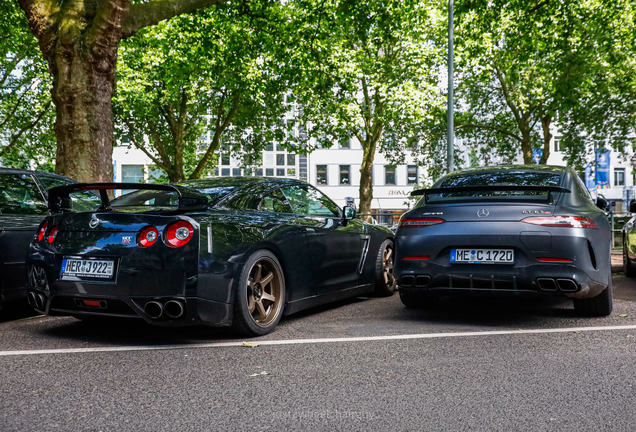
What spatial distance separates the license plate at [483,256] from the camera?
222 inches

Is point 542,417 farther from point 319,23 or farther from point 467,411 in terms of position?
point 319,23

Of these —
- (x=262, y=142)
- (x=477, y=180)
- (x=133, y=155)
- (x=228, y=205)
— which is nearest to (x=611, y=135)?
(x=262, y=142)

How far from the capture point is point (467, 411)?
3.33 meters

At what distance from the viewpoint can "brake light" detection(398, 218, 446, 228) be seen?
5902 mm

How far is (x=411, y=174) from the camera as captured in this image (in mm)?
59500

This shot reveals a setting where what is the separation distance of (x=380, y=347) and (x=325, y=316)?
161cm

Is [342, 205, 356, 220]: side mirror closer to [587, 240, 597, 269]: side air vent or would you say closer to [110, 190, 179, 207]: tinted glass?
[110, 190, 179, 207]: tinted glass

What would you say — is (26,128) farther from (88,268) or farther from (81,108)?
(88,268)

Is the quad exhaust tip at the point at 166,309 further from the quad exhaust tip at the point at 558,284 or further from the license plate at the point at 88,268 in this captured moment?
the quad exhaust tip at the point at 558,284

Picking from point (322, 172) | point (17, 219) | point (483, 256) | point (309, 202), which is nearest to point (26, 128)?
point (17, 219)

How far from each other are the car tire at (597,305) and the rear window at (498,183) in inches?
41.7

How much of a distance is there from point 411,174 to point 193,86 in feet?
117

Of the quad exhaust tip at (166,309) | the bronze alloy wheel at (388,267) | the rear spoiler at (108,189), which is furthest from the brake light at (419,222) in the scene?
the quad exhaust tip at (166,309)

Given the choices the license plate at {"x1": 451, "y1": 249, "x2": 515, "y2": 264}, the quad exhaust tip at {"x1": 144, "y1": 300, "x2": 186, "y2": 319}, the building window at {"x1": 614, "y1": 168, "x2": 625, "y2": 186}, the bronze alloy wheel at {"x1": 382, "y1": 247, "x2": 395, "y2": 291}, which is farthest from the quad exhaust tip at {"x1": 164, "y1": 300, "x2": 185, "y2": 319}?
the building window at {"x1": 614, "y1": 168, "x2": 625, "y2": 186}
